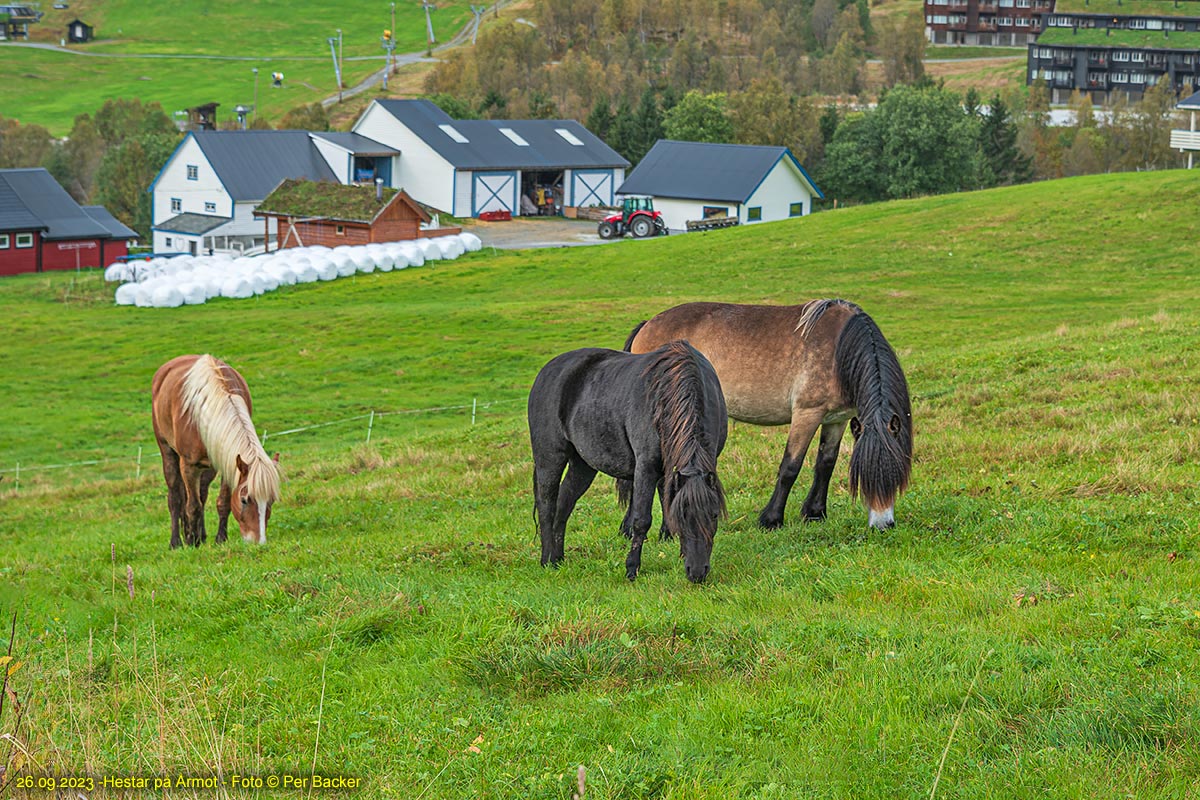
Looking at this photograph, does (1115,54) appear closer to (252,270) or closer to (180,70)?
(252,270)

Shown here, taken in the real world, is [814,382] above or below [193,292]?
above

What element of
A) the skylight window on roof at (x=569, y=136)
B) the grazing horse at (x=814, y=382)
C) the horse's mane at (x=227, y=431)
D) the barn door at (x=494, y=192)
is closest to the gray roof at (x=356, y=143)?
the barn door at (x=494, y=192)

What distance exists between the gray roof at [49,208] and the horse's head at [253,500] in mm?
69416

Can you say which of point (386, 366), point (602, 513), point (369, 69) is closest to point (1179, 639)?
point (602, 513)

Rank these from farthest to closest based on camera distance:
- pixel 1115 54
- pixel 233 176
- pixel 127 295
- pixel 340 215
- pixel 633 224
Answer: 1. pixel 1115 54
2. pixel 233 176
3. pixel 633 224
4. pixel 340 215
5. pixel 127 295

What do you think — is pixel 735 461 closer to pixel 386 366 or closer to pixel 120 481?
pixel 120 481

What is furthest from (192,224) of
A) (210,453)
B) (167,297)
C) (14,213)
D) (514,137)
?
(210,453)

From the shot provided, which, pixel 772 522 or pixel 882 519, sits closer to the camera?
pixel 882 519

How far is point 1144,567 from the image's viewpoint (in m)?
7.89

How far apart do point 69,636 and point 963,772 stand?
6276 millimetres

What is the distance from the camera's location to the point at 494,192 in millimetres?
86000

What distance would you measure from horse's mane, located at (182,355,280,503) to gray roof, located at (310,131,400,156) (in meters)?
73.7

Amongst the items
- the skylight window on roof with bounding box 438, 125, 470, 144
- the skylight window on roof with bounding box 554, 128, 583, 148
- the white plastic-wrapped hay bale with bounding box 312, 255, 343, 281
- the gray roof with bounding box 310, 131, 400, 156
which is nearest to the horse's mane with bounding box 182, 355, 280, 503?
the white plastic-wrapped hay bale with bounding box 312, 255, 343, 281

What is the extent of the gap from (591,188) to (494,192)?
30.8 feet
